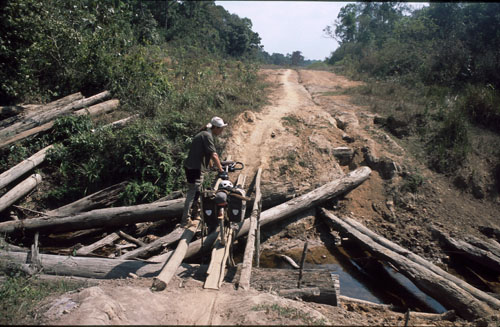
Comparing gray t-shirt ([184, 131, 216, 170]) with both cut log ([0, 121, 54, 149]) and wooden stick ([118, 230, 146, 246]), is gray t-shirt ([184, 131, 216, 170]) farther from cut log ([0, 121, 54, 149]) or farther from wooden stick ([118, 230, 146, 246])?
cut log ([0, 121, 54, 149])

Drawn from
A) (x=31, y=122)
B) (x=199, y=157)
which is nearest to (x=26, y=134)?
(x=31, y=122)

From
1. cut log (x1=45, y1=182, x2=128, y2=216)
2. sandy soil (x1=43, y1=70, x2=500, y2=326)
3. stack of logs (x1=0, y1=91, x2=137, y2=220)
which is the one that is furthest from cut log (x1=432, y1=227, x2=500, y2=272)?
stack of logs (x1=0, y1=91, x2=137, y2=220)

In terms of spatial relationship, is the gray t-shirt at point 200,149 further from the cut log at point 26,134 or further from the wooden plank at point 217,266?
the cut log at point 26,134

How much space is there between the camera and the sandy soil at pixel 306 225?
3650 millimetres

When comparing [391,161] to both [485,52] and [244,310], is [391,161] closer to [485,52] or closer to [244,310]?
[244,310]

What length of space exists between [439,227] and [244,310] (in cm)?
621

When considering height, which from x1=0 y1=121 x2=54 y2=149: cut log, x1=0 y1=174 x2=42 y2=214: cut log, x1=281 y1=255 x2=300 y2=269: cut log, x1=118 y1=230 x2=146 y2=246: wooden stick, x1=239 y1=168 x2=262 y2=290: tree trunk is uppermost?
x1=0 y1=121 x2=54 y2=149: cut log

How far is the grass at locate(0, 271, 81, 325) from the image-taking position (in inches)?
139

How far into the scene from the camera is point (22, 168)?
7.56 m

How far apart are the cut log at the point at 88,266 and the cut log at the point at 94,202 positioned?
5.99 feet

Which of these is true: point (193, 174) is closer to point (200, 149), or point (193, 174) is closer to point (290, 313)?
point (200, 149)

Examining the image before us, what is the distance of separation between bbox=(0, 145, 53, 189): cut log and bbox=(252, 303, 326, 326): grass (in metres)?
6.85

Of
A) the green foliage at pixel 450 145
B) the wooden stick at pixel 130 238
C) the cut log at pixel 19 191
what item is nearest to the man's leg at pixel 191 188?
the wooden stick at pixel 130 238

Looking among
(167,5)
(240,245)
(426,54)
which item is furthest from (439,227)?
(167,5)
